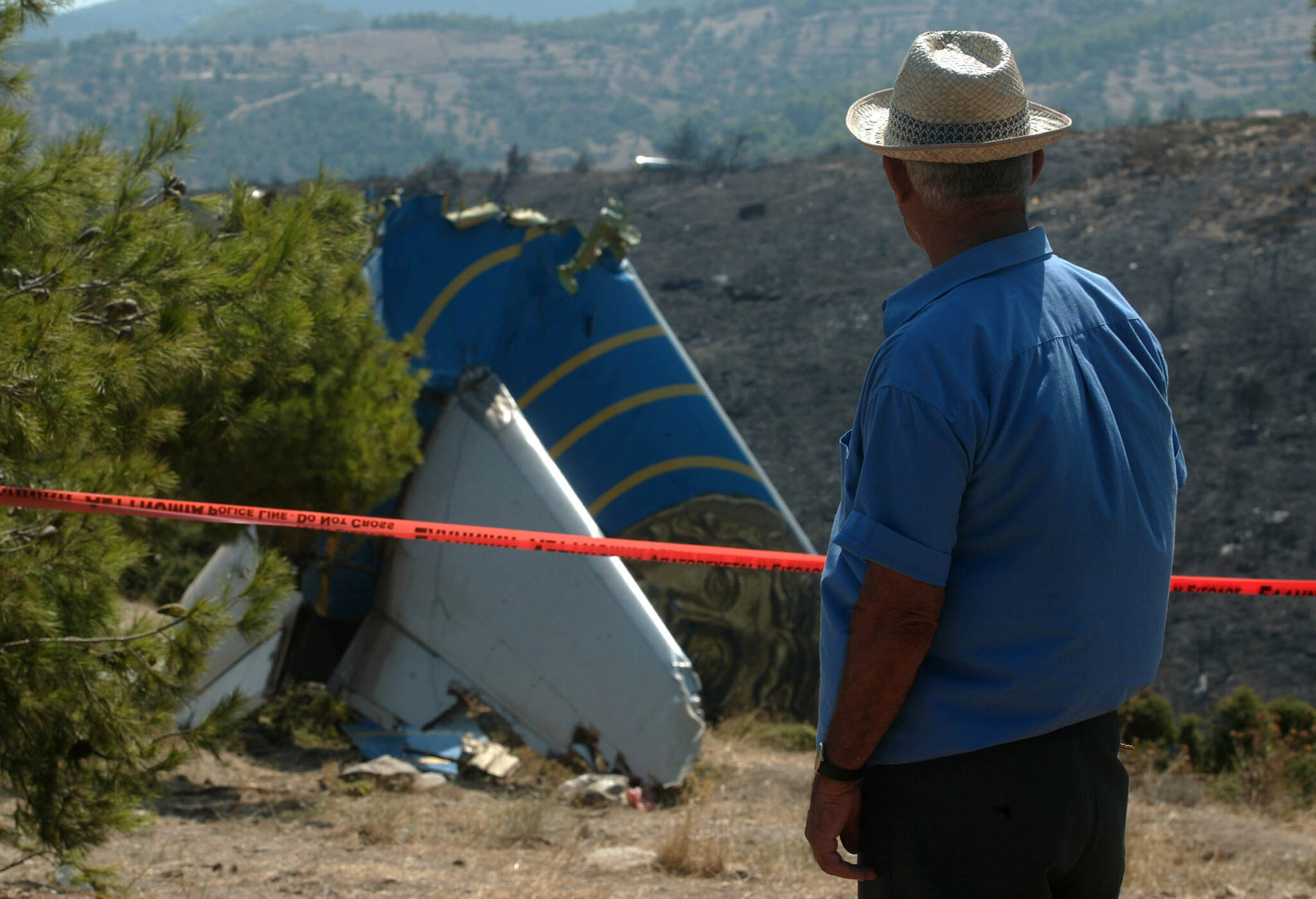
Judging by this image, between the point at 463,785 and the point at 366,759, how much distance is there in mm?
689

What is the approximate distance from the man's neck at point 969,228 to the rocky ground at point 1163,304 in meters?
15.1

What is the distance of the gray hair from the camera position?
1.95 meters

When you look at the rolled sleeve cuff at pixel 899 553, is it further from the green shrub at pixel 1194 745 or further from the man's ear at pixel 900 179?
the green shrub at pixel 1194 745

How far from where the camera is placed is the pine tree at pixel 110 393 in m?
3.10

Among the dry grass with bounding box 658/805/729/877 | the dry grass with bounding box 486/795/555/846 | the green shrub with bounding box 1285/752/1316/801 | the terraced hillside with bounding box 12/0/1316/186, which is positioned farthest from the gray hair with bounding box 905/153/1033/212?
the terraced hillside with bounding box 12/0/1316/186

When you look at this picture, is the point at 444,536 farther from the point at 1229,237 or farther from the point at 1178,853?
the point at 1229,237

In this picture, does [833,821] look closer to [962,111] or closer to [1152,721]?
[962,111]

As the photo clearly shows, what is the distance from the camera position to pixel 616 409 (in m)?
8.43

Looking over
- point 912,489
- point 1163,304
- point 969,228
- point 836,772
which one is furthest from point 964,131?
point 1163,304

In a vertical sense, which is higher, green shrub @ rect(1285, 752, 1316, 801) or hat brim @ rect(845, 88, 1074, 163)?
hat brim @ rect(845, 88, 1074, 163)

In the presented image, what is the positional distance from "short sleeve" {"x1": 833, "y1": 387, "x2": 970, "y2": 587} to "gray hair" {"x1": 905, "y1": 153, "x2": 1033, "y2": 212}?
36cm

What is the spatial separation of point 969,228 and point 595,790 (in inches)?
187

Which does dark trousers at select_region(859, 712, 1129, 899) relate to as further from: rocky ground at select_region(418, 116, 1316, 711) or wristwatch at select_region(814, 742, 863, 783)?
rocky ground at select_region(418, 116, 1316, 711)

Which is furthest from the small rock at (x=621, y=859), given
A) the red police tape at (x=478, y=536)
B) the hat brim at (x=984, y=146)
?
the hat brim at (x=984, y=146)
